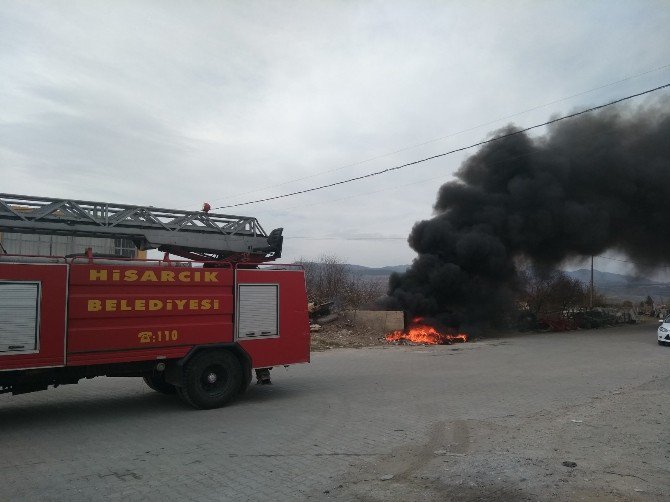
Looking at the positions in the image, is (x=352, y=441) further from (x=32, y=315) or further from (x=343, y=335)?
(x=343, y=335)

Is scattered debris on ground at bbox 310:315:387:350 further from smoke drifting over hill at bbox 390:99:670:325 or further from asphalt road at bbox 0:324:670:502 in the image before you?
asphalt road at bbox 0:324:670:502

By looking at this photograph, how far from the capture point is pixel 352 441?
5.96 meters

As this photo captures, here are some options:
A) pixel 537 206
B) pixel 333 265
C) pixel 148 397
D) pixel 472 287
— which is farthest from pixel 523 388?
pixel 333 265

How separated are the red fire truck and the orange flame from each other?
1202 cm

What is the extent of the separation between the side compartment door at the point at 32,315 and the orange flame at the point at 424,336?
14.8 meters

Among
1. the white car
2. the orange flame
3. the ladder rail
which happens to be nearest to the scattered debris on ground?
the orange flame

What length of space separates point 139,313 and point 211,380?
5.04ft

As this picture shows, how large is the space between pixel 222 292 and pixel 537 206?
22830 mm

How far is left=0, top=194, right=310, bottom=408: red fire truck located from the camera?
663 centimetres

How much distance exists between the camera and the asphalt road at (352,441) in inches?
174

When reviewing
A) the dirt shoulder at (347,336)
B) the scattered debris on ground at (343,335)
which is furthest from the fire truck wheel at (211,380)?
the scattered debris on ground at (343,335)

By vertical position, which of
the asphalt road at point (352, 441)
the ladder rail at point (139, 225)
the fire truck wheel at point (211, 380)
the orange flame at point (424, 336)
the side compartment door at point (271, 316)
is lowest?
the orange flame at point (424, 336)

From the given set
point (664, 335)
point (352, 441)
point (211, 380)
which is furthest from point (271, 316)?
point (664, 335)

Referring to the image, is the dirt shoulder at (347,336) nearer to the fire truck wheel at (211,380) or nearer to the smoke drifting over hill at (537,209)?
the smoke drifting over hill at (537,209)
